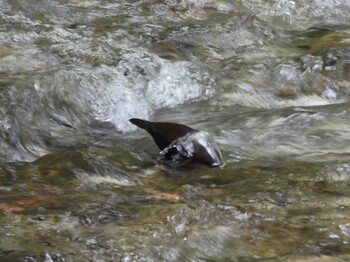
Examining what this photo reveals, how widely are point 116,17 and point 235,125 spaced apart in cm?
286

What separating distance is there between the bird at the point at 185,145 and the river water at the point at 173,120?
0.08 metres

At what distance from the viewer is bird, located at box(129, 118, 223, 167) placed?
4.60m

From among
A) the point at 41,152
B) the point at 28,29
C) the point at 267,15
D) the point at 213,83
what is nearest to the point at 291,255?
the point at 41,152

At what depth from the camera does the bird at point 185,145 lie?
4.60m

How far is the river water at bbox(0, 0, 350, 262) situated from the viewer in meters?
3.31

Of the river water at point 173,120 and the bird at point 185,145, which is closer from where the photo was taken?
the river water at point 173,120

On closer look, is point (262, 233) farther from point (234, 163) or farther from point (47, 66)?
point (47, 66)

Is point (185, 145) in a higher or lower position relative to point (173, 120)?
higher

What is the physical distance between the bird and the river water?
0.27 ft

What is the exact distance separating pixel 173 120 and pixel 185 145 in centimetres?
137

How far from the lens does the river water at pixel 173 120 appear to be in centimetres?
331

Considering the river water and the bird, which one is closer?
the river water

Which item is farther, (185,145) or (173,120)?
(173,120)

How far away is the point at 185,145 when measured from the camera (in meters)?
4.69
